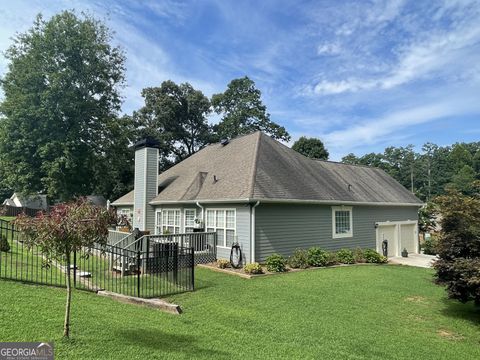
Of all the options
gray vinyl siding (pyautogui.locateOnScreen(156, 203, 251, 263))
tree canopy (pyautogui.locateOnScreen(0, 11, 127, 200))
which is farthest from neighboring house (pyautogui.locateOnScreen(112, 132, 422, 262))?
tree canopy (pyautogui.locateOnScreen(0, 11, 127, 200))

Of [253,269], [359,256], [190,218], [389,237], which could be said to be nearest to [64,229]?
[253,269]

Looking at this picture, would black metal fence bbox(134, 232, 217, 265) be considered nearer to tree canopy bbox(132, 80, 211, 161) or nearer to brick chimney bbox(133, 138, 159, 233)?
brick chimney bbox(133, 138, 159, 233)

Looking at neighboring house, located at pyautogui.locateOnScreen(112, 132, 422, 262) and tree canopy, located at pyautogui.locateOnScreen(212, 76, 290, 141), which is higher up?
tree canopy, located at pyautogui.locateOnScreen(212, 76, 290, 141)

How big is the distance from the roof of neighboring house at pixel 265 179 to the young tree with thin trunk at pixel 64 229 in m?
8.42

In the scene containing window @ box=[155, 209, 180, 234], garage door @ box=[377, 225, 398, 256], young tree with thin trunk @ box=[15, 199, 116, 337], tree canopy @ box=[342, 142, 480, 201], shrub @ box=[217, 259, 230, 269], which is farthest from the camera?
tree canopy @ box=[342, 142, 480, 201]

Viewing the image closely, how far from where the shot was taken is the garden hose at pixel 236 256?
44.0 ft

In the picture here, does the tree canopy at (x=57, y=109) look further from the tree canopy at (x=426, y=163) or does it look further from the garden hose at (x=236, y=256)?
the tree canopy at (x=426, y=163)

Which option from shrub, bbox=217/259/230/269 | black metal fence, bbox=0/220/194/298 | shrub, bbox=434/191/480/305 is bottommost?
shrub, bbox=217/259/230/269

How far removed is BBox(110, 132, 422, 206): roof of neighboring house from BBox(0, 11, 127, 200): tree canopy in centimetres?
763

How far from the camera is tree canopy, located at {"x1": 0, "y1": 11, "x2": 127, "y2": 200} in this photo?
77.3 feet

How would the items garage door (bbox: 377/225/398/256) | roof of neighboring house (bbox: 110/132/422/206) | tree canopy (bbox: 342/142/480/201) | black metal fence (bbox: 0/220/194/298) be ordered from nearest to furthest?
black metal fence (bbox: 0/220/194/298) → roof of neighboring house (bbox: 110/132/422/206) → garage door (bbox: 377/225/398/256) → tree canopy (bbox: 342/142/480/201)

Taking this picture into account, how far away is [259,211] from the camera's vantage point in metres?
13.6

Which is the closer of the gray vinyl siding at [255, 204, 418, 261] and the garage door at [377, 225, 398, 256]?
the gray vinyl siding at [255, 204, 418, 261]

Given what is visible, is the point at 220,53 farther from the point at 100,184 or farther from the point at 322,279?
the point at 100,184
